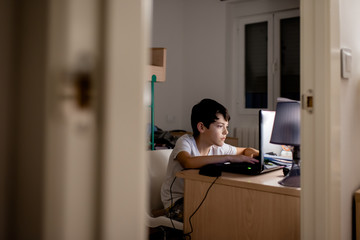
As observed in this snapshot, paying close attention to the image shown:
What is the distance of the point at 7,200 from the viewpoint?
12.5 inches

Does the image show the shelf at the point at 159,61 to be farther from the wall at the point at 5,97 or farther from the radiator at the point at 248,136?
the wall at the point at 5,97

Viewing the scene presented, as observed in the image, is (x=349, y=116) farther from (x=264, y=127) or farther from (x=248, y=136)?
(x=248, y=136)

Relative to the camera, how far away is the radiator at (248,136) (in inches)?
158

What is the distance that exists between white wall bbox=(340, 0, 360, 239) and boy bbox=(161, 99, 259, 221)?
1.83ft

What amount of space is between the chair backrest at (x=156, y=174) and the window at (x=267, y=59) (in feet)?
7.43

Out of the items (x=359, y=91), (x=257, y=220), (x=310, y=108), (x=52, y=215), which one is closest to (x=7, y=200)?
(x=52, y=215)

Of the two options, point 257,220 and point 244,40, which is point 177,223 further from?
point 244,40

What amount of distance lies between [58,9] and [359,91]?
156cm

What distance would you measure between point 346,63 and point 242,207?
765 millimetres

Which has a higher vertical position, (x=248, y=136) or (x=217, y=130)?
(x=217, y=130)

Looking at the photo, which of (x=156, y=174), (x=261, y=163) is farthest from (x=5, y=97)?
(x=156, y=174)

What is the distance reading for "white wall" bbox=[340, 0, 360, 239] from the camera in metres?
1.31

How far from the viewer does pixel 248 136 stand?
13.4ft

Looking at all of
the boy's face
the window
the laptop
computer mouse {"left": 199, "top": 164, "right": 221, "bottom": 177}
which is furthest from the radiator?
computer mouse {"left": 199, "top": 164, "right": 221, "bottom": 177}
